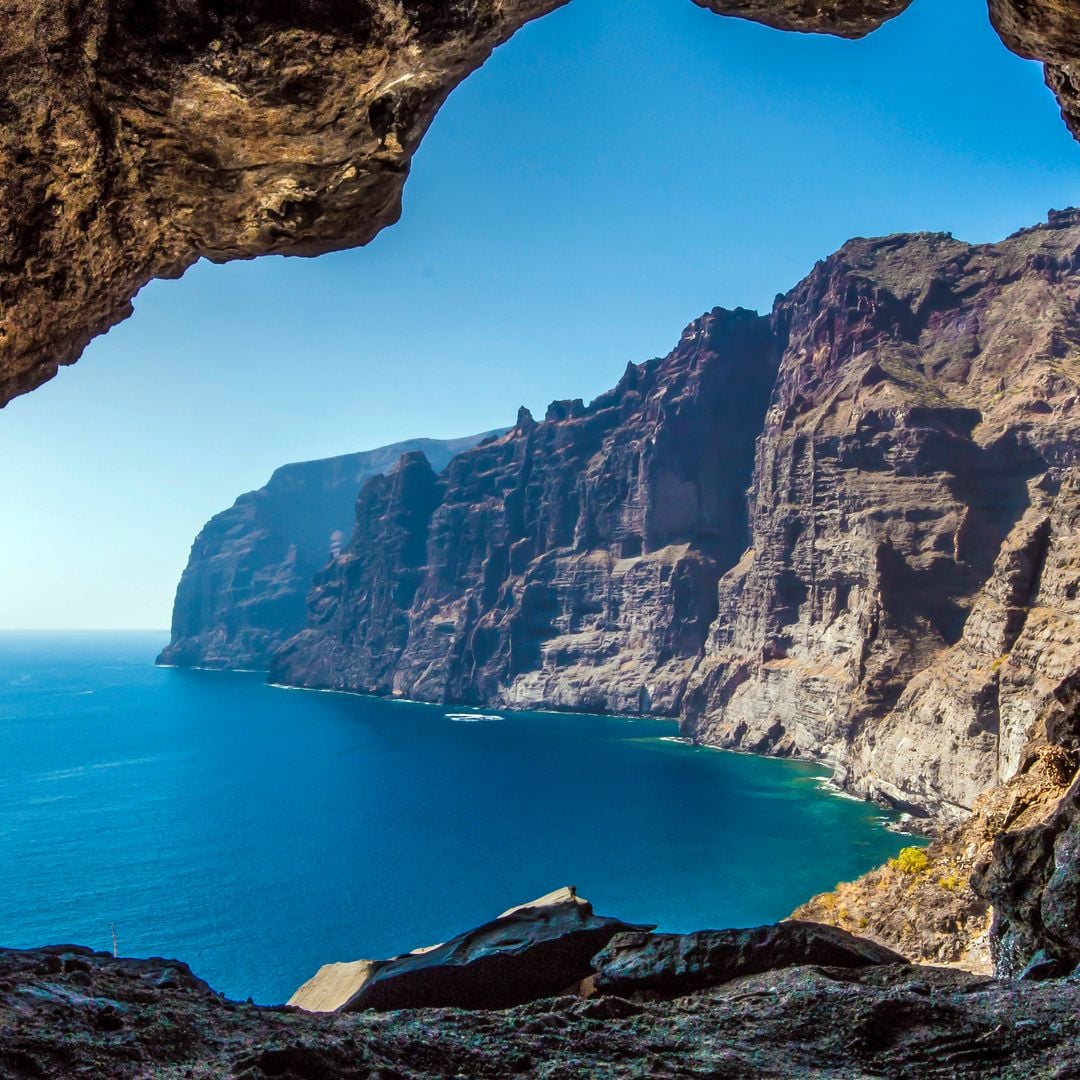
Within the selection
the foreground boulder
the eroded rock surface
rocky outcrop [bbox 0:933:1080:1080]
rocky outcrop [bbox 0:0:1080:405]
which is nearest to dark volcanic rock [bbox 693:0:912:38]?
rocky outcrop [bbox 0:0:1080:405]

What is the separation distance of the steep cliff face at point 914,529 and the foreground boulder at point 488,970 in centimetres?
6150

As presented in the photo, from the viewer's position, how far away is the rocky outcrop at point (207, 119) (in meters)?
10.4

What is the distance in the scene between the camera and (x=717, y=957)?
13312mm

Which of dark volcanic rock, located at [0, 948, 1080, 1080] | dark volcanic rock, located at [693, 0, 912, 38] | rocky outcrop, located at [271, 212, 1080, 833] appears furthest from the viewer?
rocky outcrop, located at [271, 212, 1080, 833]

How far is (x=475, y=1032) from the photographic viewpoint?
854cm

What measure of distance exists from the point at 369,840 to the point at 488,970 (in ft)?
240

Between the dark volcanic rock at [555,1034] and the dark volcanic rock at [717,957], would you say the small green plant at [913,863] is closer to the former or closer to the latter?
the dark volcanic rock at [717,957]

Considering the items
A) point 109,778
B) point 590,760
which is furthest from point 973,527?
point 109,778

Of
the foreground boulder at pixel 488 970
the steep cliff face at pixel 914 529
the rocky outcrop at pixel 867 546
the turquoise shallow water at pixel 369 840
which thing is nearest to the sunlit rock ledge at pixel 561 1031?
the foreground boulder at pixel 488 970

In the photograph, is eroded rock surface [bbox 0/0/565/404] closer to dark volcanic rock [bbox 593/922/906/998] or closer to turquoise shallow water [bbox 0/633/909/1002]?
dark volcanic rock [bbox 593/922/906/998]

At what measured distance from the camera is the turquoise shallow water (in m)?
59.4

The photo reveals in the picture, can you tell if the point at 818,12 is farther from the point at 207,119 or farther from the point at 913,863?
the point at 913,863

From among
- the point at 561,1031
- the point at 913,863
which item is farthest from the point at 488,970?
the point at 913,863

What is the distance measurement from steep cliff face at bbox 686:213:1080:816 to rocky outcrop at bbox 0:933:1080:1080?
216ft
